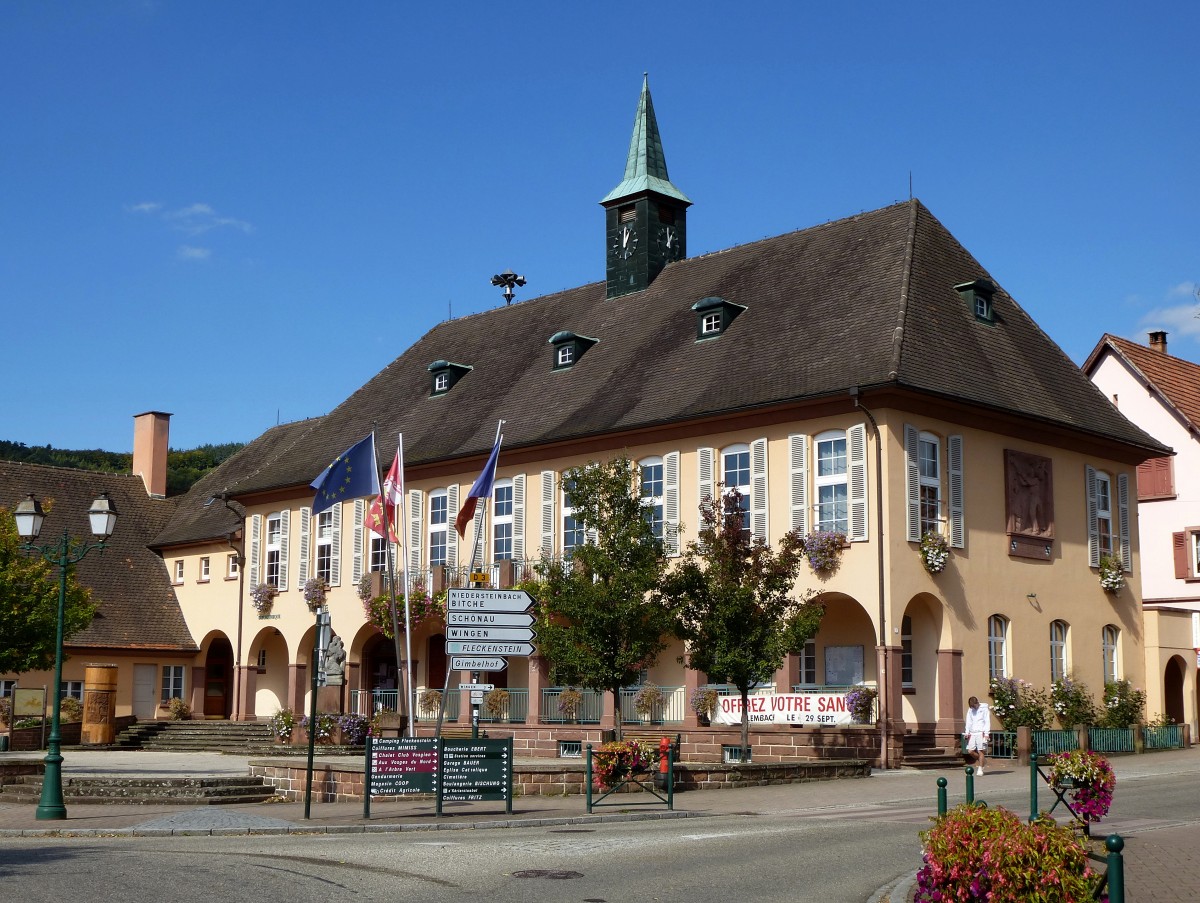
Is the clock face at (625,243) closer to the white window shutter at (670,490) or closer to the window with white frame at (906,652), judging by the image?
the white window shutter at (670,490)

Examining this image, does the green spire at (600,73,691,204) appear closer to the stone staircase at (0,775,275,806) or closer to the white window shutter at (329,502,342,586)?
the white window shutter at (329,502,342,586)

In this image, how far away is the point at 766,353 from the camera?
3275 centimetres

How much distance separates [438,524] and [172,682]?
42.9ft

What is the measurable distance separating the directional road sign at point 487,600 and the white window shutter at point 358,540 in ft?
68.4

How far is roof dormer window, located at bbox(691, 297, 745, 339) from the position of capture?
115 feet

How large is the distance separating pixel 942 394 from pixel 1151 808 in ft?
39.7

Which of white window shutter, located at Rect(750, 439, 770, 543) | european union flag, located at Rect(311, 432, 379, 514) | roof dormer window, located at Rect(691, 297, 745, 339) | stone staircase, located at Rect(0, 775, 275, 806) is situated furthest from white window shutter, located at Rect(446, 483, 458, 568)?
stone staircase, located at Rect(0, 775, 275, 806)

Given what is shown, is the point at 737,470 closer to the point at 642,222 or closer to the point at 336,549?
the point at 642,222

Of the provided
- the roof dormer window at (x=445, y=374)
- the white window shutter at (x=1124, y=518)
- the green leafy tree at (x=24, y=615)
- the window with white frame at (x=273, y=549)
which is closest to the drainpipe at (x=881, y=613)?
the white window shutter at (x=1124, y=518)

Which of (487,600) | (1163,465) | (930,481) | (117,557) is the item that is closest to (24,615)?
(117,557)

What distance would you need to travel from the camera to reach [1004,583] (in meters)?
31.3

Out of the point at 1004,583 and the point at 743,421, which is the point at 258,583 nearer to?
the point at 743,421

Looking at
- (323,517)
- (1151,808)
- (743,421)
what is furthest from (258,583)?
(1151,808)

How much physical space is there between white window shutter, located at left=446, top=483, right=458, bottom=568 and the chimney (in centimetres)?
1807
